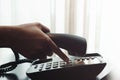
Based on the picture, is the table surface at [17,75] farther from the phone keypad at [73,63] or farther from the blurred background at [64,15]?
the blurred background at [64,15]

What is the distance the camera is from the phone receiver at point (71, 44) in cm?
64

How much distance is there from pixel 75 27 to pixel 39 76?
43.3 inches

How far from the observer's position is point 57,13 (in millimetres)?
1619

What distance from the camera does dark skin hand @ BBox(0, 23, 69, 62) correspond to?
50cm

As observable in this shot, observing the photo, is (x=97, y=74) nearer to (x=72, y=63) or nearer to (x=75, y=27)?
(x=72, y=63)

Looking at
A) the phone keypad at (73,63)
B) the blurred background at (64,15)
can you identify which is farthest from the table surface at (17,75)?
the blurred background at (64,15)

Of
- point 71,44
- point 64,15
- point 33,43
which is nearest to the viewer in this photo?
point 33,43

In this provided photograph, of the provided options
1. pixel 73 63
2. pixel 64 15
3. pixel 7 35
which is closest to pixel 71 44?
pixel 73 63

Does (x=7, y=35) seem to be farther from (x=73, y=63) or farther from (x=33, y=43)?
(x=73, y=63)

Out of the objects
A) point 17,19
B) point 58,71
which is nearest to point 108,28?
point 17,19

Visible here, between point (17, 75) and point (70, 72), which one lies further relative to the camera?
point (17, 75)

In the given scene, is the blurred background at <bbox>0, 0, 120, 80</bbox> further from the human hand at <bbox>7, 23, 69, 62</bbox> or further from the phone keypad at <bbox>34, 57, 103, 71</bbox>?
the human hand at <bbox>7, 23, 69, 62</bbox>

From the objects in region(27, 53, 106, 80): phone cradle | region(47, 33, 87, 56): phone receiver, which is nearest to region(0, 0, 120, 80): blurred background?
region(47, 33, 87, 56): phone receiver

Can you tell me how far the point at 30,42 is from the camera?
509 millimetres
